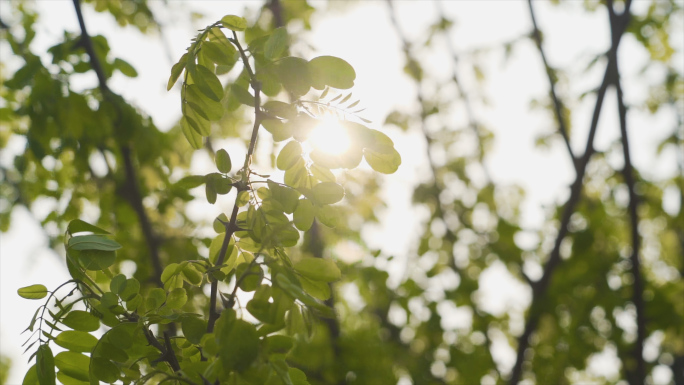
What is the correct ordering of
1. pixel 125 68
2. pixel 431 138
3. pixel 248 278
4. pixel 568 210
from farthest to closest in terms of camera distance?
pixel 431 138
pixel 568 210
pixel 125 68
pixel 248 278

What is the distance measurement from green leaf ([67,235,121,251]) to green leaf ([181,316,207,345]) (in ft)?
0.69

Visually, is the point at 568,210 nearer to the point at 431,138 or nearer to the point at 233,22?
the point at 431,138

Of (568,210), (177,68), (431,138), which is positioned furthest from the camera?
(431,138)

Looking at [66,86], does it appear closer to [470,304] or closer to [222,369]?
[222,369]

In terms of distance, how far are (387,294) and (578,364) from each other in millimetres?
1361

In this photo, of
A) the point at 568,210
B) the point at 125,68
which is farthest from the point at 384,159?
the point at 568,210

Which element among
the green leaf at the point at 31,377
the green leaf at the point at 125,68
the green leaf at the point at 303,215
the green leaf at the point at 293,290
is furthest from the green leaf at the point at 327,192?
the green leaf at the point at 125,68

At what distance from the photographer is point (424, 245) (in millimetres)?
4535

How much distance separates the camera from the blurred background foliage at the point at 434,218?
9.12ft

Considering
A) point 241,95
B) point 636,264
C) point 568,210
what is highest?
point 241,95

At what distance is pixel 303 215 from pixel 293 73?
29 cm

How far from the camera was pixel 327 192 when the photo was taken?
3.83 feet

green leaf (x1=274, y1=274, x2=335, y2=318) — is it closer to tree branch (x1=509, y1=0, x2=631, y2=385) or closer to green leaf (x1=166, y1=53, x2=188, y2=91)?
green leaf (x1=166, y1=53, x2=188, y2=91)

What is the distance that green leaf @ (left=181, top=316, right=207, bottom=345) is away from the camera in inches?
44.6
